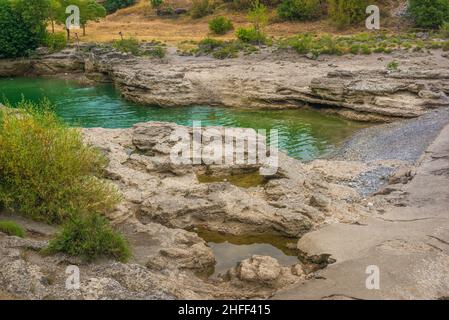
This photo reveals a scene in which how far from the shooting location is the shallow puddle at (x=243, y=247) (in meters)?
16.2

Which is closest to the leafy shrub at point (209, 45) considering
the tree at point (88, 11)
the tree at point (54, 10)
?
the tree at point (88, 11)

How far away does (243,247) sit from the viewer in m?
17.2

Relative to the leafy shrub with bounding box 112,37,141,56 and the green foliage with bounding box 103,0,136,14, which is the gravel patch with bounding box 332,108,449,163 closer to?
the leafy shrub with bounding box 112,37,141,56

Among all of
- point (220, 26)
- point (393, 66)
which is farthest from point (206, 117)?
point (220, 26)

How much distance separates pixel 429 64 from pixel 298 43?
13.1 metres

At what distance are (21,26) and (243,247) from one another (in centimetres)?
5186

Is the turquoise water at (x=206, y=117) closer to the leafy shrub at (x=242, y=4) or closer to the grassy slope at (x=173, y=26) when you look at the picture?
the grassy slope at (x=173, y=26)

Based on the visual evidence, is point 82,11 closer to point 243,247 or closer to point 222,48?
point 222,48

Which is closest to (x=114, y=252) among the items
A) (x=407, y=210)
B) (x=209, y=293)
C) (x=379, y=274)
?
(x=209, y=293)

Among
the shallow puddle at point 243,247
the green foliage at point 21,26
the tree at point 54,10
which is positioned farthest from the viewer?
the tree at point 54,10

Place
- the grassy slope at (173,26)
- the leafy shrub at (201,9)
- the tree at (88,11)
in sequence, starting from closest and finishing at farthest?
the tree at (88,11), the grassy slope at (173,26), the leafy shrub at (201,9)

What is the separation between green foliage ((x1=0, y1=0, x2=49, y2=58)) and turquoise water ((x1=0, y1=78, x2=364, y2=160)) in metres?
10.5

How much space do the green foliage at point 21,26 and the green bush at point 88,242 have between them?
5088 cm

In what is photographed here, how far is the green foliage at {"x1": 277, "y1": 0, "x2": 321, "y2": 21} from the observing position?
6775 centimetres
